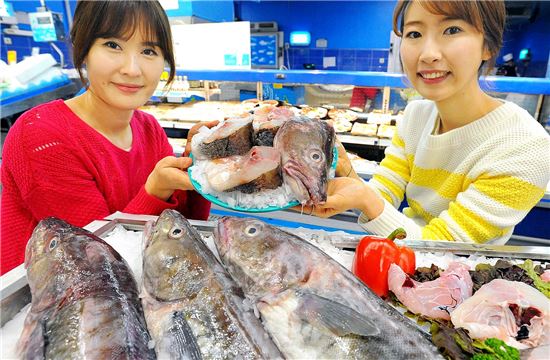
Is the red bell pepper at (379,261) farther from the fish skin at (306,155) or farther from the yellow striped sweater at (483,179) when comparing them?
the yellow striped sweater at (483,179)

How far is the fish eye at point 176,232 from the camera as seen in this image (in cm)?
121

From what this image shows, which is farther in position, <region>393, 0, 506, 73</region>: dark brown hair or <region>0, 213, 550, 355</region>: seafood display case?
<region>393, 0, 506, 73</region>: dark brown hair

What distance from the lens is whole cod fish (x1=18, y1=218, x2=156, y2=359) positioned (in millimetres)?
865

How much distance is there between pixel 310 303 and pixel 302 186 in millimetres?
528

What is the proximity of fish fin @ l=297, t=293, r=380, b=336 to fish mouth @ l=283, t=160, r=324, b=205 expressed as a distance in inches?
18.1

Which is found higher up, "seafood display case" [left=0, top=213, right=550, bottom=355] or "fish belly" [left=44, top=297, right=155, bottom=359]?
"fish belly" [left=44, top=297, right=155, bottom=359]

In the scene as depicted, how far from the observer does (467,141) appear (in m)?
1.89

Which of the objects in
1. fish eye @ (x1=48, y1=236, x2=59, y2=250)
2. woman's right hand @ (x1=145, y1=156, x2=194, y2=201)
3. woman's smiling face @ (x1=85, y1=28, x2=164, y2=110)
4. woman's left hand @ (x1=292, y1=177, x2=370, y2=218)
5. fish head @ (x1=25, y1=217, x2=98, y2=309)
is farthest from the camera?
woman's smiling face @ (x1=85, y1=28, x2=164, y2=110)

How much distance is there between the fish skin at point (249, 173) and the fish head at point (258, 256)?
0.20m

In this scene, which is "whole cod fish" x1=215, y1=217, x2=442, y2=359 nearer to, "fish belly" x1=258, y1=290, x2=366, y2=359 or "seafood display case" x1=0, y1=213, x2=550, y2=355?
"fish belly" x1=258, y1=290, x2=366, y2=359

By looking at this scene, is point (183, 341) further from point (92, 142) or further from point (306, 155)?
point (92, 142)

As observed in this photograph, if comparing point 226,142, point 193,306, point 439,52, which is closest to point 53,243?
point 193,306

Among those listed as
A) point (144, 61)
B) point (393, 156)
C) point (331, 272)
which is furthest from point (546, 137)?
point (144, 61)

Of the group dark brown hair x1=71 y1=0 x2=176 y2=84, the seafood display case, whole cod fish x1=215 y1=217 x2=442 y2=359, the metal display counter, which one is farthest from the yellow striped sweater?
the metal display counter
